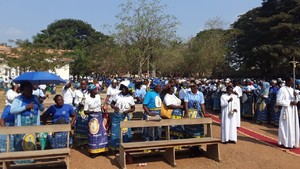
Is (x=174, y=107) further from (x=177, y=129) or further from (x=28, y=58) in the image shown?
(x=28, y=58)

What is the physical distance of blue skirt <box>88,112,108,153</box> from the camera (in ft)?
24.2

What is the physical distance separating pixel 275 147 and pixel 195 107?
7.97 ft

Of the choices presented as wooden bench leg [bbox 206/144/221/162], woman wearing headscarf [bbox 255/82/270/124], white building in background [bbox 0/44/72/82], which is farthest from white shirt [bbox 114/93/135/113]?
white building in background [bbox 0/44/72/82]

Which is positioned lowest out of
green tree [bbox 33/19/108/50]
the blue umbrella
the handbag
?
the handbag

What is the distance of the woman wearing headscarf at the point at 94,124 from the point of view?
738 centimetres

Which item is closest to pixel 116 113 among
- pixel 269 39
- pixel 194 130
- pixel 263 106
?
pixel 194 130

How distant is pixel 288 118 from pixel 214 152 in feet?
7.79

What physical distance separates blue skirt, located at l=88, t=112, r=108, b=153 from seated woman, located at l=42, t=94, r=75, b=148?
1.71ft

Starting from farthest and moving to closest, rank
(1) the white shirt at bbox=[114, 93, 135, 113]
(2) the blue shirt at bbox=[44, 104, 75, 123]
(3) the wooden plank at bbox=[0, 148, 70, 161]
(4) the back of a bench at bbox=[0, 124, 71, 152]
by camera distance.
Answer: (1) the white shirt at bbox=[114, 93, 135, 113]
(2) the blue shirt at bbox=[44, 104, 75, 123]
(4) the back of a bench at bbox=[0, 124, 71, 152]
(3) the wooden plank at bbox=[0, 148, 70, 161]

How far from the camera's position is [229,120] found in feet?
29.6

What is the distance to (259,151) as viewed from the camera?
8.26m

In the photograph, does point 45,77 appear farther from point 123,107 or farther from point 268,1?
point 268,1

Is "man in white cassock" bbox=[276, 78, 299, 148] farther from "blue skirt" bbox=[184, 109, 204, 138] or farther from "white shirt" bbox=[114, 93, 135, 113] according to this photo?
"white shirt" bbox=[114, 93, 135, 113]

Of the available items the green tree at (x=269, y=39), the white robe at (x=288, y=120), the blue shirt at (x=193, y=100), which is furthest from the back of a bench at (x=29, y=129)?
the green tree at (x=269, y=39)
